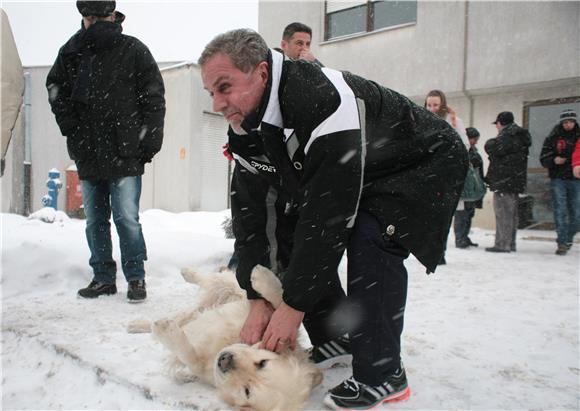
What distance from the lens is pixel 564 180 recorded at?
245 inches

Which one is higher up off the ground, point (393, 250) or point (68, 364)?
point (393, 250)

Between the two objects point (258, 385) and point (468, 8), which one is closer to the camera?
point (258, 385)

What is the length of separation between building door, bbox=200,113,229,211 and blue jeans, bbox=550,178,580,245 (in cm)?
882

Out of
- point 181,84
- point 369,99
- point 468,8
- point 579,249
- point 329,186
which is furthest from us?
point 181,84

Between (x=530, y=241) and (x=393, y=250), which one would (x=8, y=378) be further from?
(x=530, y=241)

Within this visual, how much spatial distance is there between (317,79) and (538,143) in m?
9.22

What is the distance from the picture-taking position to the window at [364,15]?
10273mm

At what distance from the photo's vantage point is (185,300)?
3582 millimetres

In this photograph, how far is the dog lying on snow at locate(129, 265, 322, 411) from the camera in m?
1.78

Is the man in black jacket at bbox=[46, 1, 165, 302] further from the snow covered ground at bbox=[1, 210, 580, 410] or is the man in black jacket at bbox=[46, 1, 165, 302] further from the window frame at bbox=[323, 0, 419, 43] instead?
the window frame at bbox=[323, 0, 419, 43]

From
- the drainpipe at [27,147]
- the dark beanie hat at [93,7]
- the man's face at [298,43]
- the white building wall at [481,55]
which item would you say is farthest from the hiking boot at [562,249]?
the drainpipe at [27,147]

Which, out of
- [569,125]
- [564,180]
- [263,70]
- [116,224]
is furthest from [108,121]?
[569,125]

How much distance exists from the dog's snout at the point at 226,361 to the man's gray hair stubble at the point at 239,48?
1.10 meters

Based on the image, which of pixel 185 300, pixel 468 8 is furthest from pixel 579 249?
pixel 185 300
